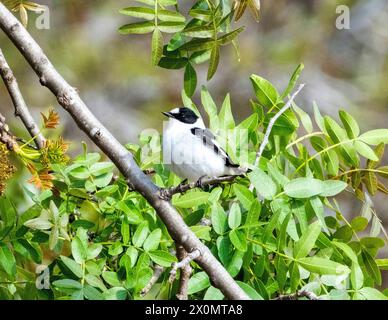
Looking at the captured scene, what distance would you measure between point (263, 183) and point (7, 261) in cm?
36

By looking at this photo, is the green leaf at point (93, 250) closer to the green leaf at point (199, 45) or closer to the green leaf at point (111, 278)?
the green leaf at point (111, 278)

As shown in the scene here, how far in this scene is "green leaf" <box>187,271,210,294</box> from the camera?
105cm

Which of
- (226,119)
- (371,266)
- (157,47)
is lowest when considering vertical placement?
(371,266)

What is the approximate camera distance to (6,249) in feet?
3.63

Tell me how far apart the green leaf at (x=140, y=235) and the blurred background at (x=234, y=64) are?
1.82 m

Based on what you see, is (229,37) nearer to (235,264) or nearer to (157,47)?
(157,47)

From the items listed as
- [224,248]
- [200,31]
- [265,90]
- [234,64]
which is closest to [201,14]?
[200,31]

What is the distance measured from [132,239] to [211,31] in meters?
0.37

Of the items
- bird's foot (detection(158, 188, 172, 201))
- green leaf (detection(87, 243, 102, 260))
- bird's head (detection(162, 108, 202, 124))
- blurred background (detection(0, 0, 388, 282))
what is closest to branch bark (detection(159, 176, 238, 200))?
bird's foot (detection(158, 188, 172, 201))

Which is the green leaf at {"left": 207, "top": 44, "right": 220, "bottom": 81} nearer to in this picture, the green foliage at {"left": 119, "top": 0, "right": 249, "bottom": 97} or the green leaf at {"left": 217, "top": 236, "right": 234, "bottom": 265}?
the green foliage at {"left": 119, "top": 0, "right": 249, "bottom": 97}

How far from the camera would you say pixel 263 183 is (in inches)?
43.1

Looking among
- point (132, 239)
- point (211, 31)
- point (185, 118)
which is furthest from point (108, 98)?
point (132, 239)

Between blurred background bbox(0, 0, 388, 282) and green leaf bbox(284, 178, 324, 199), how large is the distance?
1816 mm
